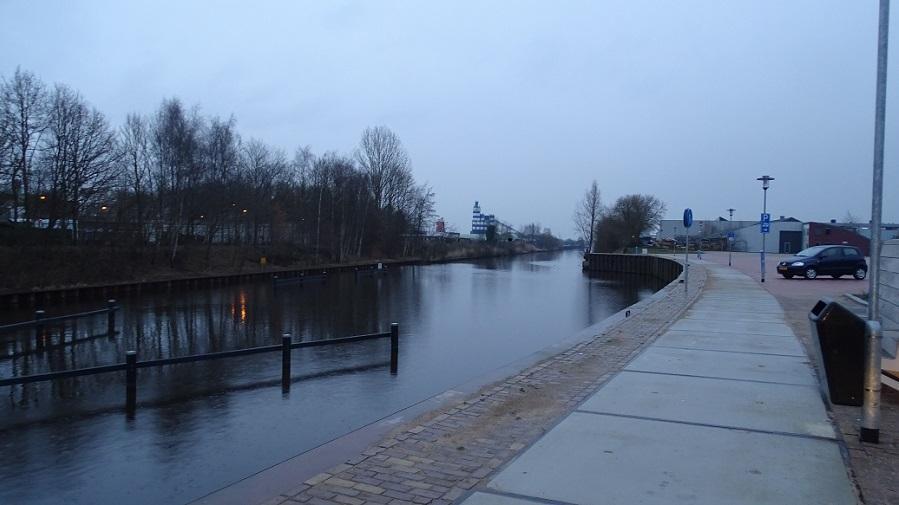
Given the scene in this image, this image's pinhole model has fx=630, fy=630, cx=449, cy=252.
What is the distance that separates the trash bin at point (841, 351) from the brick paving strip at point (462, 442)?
2574 millimetres

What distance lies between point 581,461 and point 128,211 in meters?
41.6

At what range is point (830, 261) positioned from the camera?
28562 mm

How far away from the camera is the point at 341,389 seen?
33.8ft

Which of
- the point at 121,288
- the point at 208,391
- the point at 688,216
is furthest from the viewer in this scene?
the point at 121,288

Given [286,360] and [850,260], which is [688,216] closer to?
[850,260]

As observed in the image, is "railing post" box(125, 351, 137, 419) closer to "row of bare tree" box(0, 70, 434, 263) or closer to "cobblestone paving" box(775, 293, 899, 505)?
"cobblestone paving" box(775, 293, 899, 505)

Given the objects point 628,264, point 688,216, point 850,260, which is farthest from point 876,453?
point 628,264

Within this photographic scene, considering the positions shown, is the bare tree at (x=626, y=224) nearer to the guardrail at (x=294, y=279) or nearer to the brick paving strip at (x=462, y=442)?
the guardrail at (x=294, y=279)

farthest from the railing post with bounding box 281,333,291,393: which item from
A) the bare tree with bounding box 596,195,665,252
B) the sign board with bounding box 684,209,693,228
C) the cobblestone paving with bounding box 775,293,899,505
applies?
the bare tree with bounding box 596,195,665,252

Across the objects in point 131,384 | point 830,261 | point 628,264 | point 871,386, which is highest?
point 830,261

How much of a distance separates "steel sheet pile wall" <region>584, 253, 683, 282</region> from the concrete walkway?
4239 cm

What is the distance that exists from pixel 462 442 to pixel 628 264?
64.2 m

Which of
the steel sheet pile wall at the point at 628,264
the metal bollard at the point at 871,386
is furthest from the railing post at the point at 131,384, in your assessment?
the steel sheet pile wall at the point at 628,264

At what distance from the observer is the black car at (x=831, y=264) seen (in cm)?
2847
